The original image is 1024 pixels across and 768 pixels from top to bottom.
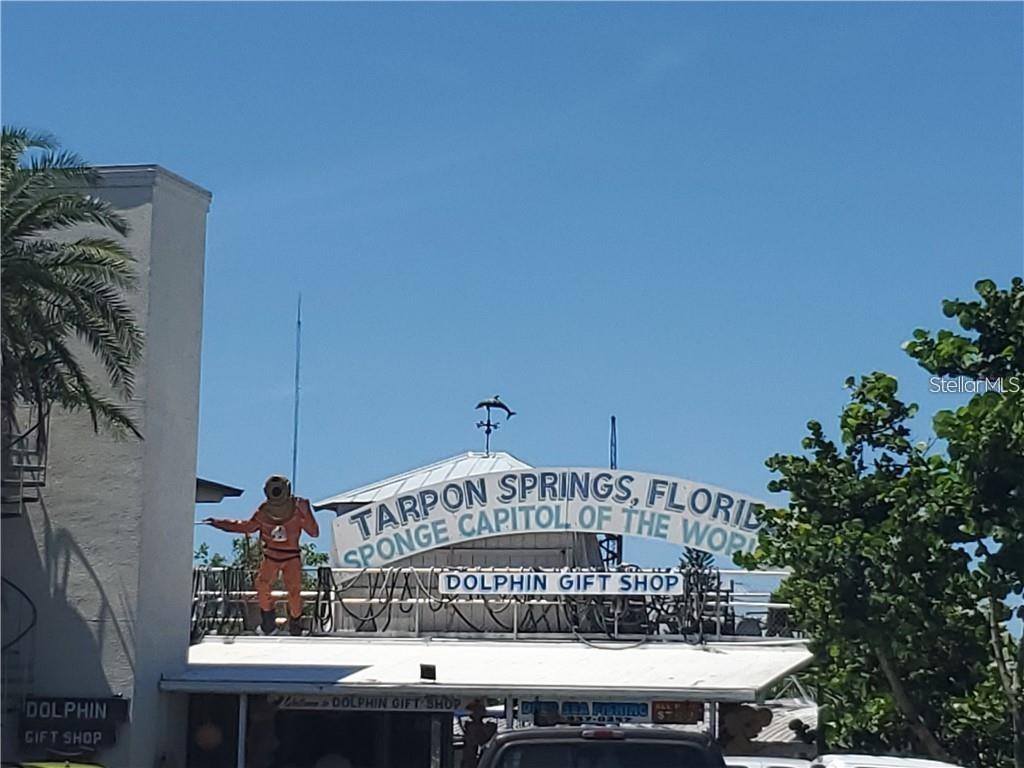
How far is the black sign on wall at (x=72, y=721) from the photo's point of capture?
2188cm

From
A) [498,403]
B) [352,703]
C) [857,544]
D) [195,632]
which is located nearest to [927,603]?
[857,544]

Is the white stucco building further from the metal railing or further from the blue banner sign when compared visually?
the blue banner sign

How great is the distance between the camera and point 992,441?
1598 centimetres

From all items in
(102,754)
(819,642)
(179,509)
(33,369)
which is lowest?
(102,754)

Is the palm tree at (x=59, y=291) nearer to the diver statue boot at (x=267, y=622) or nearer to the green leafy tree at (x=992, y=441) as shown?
the diver statue boot at (x=267, y=622)

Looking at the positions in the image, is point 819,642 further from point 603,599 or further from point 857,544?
point 603,599

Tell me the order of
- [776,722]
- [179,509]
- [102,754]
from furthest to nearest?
[776,722], [179,509], [102,754]

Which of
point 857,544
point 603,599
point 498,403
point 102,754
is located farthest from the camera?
point 498,403

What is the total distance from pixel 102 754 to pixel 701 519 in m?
9.72

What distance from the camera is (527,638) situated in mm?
26062

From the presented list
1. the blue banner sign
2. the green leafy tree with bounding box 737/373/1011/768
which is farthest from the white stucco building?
the green leafy tree with bounding box 737/373/1011/768

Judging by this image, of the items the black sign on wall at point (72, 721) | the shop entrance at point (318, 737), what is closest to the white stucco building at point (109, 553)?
the black sign on wall at point (72, 721)

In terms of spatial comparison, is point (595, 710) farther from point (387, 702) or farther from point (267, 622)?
point (267, 622)

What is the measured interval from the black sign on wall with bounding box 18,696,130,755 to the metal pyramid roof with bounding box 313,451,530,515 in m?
10.1
